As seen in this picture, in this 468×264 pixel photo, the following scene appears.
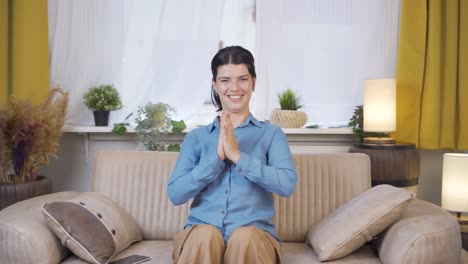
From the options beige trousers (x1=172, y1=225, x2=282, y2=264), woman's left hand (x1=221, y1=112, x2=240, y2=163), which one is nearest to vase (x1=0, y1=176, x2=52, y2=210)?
beige trousers (x1=172, y1=225, x2=282, y2=264)

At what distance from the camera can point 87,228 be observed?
6.48ft

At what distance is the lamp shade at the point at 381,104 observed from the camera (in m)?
2.96

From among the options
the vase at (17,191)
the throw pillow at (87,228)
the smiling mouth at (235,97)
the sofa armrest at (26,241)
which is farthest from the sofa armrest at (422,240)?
the vase at (17,191)

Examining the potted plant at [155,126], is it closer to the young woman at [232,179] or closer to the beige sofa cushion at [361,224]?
the young woman at [232,179]

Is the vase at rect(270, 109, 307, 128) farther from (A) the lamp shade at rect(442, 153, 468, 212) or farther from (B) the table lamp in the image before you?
(A) the lamp shade at rect(442, 153, 468, 212)

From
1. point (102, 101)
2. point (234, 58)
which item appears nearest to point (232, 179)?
point (234, 58)

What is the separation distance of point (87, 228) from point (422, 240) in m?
1.13

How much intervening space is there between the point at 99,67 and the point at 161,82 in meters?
0.37

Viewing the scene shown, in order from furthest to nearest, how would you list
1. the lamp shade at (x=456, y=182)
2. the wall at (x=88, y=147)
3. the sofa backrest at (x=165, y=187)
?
the wall at (x=88, y=147)
the lamp shade at (x=456, y=182)
the sofa backrest at (x=165, y=187)

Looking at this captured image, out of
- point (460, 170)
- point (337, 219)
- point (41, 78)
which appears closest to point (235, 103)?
point (337, 219)

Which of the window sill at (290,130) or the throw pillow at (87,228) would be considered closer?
the throw pillow at (87,228)

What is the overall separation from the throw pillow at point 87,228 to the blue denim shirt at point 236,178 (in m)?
0.29

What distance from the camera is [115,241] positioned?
2049 millimetres

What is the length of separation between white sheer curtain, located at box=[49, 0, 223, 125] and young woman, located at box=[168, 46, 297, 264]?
3.85 ft
